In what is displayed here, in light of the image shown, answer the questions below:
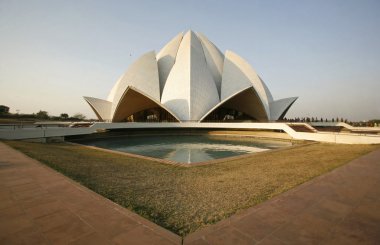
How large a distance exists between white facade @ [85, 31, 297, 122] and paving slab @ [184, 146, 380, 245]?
23539mm

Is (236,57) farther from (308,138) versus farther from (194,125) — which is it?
(308,138)

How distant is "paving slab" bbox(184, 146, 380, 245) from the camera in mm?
1987

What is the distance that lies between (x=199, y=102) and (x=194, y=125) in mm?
3995

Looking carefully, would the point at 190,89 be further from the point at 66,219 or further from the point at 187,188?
the point at 66,219

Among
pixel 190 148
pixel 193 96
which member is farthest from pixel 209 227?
pixel 193 96

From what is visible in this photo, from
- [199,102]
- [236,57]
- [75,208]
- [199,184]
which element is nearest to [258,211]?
[199,184]

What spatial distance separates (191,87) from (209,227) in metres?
26.0

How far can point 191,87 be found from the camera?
27578 millimetres

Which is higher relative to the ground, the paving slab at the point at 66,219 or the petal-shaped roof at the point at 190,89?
the petal-shaped roof at the point at 190,89

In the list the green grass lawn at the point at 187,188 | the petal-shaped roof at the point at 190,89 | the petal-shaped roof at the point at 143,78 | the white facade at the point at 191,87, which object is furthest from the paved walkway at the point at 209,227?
the petal-shaped roof at the point at 143,78

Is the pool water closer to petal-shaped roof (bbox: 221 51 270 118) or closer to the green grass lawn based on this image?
the green grass lawn

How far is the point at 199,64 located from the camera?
3002 cm

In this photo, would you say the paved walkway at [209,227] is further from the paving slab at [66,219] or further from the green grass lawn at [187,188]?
the green grass lawn at [187,188]

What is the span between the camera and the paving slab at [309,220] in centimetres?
199
